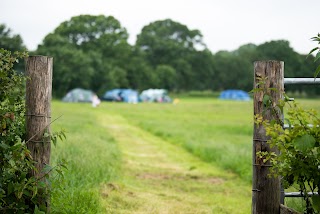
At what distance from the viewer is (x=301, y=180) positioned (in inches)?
149

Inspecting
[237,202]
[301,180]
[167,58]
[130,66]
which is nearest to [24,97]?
[301,180]

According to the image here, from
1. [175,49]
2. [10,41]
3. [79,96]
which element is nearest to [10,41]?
[10,41]

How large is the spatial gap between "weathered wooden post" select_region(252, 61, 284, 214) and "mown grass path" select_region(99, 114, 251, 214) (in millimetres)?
1801

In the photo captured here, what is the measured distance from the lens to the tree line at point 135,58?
67062 mm

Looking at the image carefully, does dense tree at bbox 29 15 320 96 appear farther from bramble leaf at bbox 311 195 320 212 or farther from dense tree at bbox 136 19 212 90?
bramble leaf at bbox 311 195 320 212

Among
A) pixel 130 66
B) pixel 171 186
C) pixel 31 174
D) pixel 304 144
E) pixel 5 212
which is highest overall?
pixel 130 66

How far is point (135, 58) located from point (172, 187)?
7299cm

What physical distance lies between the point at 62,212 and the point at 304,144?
9.89ft

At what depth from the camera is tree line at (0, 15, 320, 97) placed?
6706cm

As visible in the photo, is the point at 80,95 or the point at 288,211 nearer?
the point at 288,211

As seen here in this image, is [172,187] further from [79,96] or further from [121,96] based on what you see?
[121,96]

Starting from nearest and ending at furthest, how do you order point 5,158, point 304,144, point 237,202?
point 304,144
point 5,158
point 237,202

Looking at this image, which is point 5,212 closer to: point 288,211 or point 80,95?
point 288,211

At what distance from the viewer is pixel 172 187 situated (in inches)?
335
